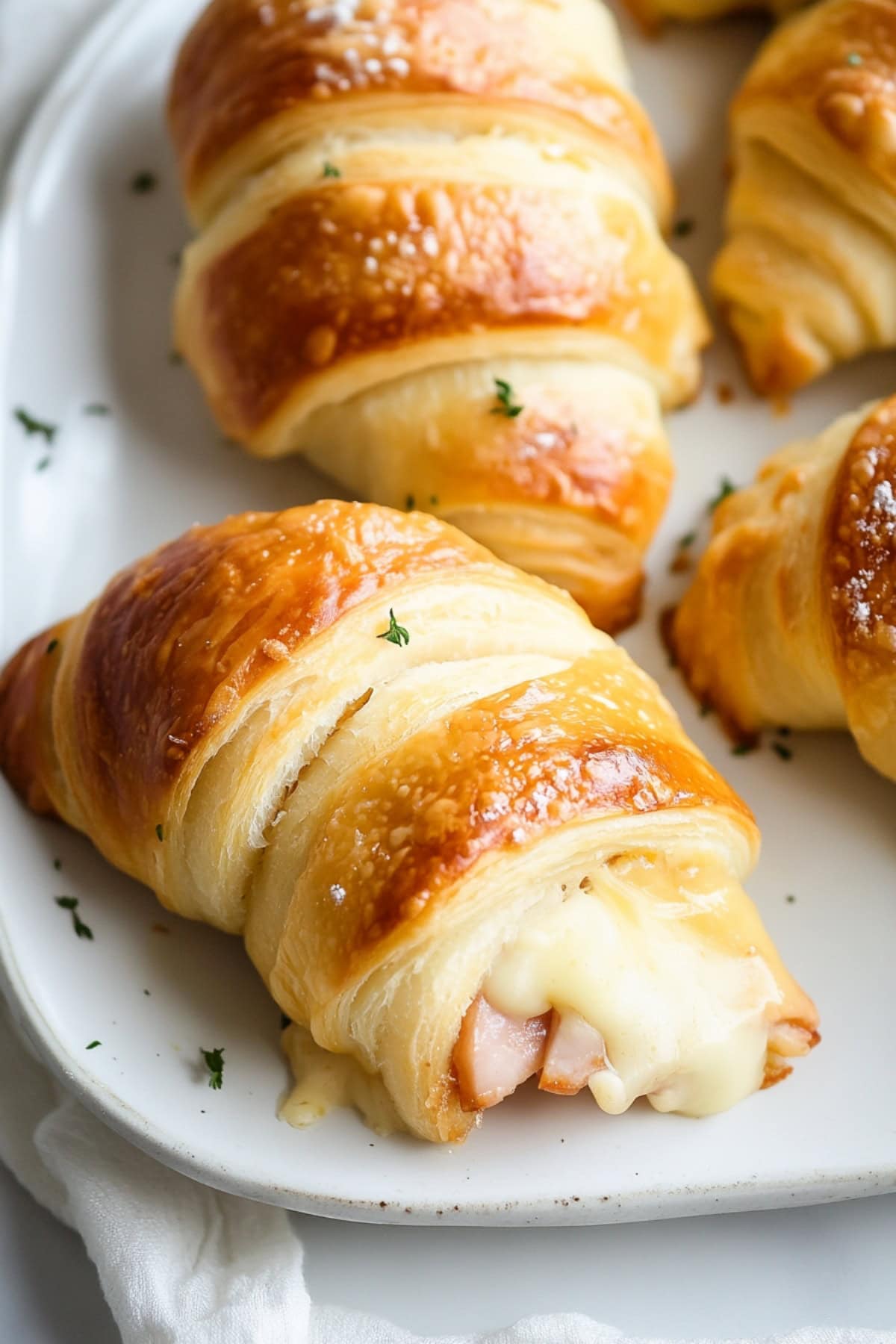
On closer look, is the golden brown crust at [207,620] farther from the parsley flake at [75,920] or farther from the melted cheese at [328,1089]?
the melted cheese at [328,1089]

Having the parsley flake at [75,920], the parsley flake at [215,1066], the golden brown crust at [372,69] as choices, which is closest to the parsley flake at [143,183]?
the golden brown crust at [372,69]

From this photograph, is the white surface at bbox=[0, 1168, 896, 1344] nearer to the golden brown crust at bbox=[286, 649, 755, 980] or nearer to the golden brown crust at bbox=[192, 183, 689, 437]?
the golden brown crust at bbox=[286, 649, 755, 980]

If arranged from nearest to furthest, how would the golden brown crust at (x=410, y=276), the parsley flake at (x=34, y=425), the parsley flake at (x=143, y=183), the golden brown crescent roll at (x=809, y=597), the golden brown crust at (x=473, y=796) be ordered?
the golden brown crust at (x=473, y=796)
the golden brown crescent roll at (x=809, y=597)
the golden brown crust at (x=410, y=276)
the parsley flake at (x=34, y=425)
the parsley flake at (x=143, y=183)

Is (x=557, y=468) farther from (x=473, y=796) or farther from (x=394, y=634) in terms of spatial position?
(x=473, y=796)

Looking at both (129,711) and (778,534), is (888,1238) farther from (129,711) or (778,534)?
(129,711)

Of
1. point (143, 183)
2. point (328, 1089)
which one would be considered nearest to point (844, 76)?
point (143, 183)

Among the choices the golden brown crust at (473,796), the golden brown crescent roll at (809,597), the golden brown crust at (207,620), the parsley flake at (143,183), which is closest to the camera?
the golden brown crust at (473,796)

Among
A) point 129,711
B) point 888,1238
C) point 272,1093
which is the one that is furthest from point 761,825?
point 129,711

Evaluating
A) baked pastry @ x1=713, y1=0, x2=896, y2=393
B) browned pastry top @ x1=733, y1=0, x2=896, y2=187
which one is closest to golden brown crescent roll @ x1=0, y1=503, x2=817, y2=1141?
baked pastry @ x1=713, y1=0, x2=896, y2=393
